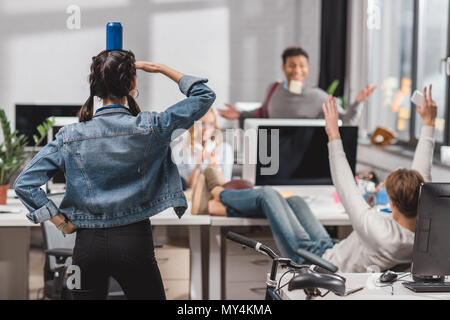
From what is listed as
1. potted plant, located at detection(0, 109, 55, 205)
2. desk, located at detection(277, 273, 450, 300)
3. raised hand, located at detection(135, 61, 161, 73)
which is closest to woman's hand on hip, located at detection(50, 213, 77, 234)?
raised hand, located at detection(135, 61, 161, 73)

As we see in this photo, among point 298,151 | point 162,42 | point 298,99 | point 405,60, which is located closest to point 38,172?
point 298,151

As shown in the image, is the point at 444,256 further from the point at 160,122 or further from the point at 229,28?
the point at 229,28

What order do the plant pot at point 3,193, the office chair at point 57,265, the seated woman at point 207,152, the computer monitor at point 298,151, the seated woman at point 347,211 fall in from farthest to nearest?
the seated woman at point 207,152
the computer monitor at point 298,151
the plant pot at point 3,193
the office chair at point 57,265
the seated woman at point 347,211

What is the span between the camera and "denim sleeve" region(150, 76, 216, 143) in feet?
6.08

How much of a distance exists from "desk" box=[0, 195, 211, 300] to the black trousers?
1155mm

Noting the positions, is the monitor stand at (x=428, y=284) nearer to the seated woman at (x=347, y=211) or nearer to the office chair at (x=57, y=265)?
the seated woman at (x=347, y=211)

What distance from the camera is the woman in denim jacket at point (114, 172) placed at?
73.3 inches

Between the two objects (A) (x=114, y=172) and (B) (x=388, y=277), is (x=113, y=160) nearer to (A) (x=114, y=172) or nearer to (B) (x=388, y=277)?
(A) (x=114, y=172)

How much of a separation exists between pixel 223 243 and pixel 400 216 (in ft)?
3.74

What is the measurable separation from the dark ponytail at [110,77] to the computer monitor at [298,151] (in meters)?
1.53

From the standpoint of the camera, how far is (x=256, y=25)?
6.62 meters

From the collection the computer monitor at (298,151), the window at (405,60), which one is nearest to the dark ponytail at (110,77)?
the computer monitor at (298,151)

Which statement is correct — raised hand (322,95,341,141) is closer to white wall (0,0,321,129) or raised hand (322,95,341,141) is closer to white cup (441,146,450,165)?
white cup (441,146,450,165)

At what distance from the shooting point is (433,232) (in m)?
1.80
